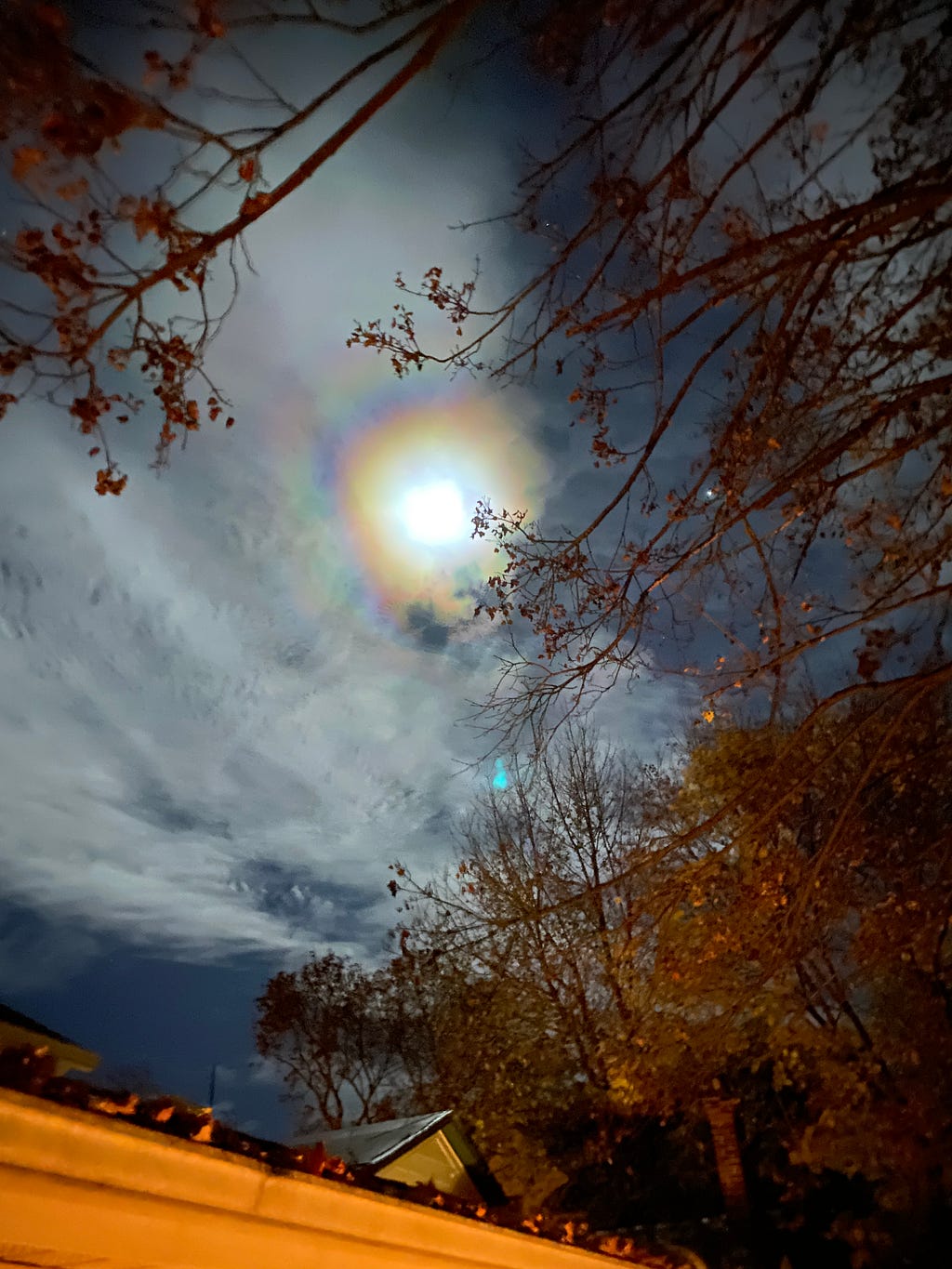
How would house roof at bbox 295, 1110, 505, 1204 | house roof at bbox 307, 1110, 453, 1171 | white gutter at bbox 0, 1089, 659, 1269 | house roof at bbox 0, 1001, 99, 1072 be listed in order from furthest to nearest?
house roof at bbox 295, 1110, 505, 1204
house roof at bbox 307, 1110, 453, 1171
house roof at bbox 0, 1001, 99, 1072
white gutter at bbox 0, 1089, 659, 1269

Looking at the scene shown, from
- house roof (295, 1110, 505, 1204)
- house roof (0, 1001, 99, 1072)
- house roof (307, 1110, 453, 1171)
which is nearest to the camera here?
house roof (0, 1001, 99, 1072)

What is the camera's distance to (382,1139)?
11.8 metres

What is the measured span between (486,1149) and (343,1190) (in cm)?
1847

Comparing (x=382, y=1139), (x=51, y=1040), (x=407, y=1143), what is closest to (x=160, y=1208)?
(x=51, y=1040)

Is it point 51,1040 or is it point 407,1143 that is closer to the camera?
point 51,1040

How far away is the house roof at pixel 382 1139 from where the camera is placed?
35.1ft

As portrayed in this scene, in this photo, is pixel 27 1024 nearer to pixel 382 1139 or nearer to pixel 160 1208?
pixel 160 1208

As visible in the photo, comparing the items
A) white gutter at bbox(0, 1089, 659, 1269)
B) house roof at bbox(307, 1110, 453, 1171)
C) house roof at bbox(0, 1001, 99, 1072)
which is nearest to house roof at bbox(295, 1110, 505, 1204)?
house roof at bbox(307, 1110, 453, 1171)

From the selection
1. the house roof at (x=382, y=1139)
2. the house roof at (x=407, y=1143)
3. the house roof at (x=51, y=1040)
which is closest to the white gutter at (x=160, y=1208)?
the house roof at (x=51, y=1040)

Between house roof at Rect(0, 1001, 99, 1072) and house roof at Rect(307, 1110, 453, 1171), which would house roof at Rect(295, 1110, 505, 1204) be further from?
house roof at Rect(0, 1001, 99, 1072)

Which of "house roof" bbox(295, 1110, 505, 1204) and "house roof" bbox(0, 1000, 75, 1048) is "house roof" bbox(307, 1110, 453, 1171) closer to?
"house roof" bbox(295, 1110, 505, 1204)

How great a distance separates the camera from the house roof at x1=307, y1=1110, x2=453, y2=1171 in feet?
35.1

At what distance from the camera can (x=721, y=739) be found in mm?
14703

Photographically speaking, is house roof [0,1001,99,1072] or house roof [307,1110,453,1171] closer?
house roof [0,1001,99,1072]
